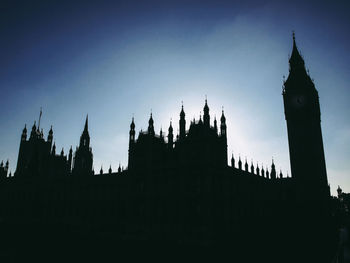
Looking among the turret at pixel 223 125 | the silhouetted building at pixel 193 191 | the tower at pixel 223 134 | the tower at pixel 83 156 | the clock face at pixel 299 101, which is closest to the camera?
the silhouetted building at pixel 193 191

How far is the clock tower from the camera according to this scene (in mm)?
65250

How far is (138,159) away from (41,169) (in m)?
44.2

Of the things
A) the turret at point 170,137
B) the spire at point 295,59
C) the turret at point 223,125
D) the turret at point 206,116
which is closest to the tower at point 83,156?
the turret at point 170,137

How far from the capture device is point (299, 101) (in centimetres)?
7144

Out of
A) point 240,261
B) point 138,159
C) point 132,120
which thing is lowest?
point 240,261

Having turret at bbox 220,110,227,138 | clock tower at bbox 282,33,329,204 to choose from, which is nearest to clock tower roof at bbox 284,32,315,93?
clock tower at bbox 282,33,329,204

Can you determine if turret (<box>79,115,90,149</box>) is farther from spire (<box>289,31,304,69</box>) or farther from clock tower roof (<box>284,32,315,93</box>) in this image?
spire (<box>289,31,304,69</box>)

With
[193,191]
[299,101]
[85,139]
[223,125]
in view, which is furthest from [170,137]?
[85,139]

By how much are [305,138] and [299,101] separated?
A: 11.0 metres

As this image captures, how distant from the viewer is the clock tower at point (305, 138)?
6525cm

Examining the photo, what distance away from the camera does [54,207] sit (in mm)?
55656

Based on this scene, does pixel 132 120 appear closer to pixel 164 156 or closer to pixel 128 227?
pixel 164 156

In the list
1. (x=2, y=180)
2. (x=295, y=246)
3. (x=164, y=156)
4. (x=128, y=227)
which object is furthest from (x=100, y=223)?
(x=2, y=180)

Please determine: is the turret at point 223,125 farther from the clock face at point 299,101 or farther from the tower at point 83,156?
the tower at point 83,156
